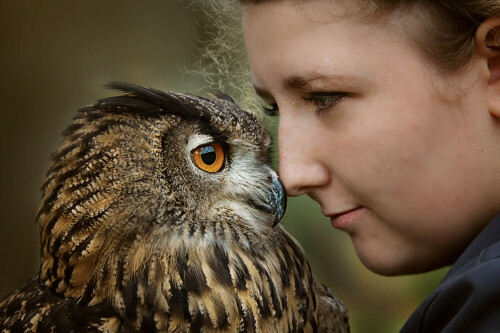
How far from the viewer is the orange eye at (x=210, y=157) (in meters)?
1.06

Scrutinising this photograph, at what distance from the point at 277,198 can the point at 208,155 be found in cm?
16

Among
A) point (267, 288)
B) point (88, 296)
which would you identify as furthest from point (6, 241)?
point (267, 288)

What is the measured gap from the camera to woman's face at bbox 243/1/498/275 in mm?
684

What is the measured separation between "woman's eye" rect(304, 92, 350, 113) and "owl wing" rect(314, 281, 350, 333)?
623 mm

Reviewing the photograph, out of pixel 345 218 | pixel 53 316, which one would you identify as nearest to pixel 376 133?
pixel 345 218

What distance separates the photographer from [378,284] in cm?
156

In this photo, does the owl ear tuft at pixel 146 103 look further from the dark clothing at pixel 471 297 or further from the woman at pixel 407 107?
the dark clothing at pixel 471 297

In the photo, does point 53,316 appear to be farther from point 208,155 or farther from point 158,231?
point 208,155

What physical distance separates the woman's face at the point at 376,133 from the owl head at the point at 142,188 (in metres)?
0.27

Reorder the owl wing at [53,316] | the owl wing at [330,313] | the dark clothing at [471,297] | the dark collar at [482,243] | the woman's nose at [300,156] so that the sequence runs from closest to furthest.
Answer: the dark clothing at [471,297] < the dark collar at [482,243] < the woman's nose at [300,156] < the owl wing at [53,316] < the owl wing at [330,313]

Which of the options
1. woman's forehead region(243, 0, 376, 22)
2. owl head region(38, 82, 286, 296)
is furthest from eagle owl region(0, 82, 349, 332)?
woman's forehead region(243, 0, 376, 22)

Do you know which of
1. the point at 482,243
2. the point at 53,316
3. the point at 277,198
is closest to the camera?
the point at 482,243

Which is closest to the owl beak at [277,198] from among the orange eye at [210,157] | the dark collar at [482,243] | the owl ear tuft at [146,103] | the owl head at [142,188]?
the owl head at [142,188]

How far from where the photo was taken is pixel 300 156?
2.56 feet
